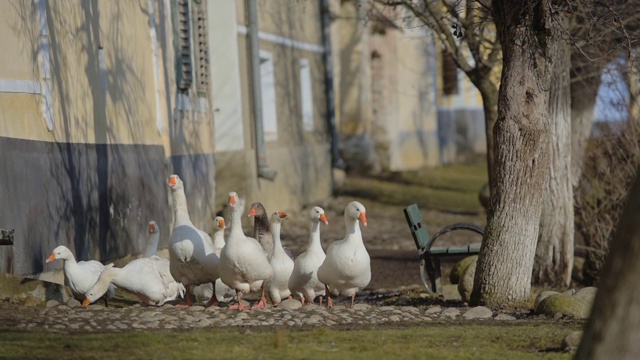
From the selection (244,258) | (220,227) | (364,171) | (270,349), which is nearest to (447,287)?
(220,227)

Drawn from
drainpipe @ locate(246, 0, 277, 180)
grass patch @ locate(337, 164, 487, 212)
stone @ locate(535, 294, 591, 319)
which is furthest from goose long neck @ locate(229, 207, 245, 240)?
grass patch @ locate(337, 164, 487, 212)

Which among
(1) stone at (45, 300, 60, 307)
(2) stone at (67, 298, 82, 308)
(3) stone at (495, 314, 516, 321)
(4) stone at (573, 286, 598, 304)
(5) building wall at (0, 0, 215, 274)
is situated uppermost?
(5) building wall at (0, 0, 215, 274)

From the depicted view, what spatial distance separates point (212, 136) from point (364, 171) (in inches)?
493

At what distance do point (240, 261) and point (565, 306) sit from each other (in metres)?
2.73

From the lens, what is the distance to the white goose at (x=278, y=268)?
12.0 meters

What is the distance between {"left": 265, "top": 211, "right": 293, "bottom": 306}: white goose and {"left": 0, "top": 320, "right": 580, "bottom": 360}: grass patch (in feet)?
8.68

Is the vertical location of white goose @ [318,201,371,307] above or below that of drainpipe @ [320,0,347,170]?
below

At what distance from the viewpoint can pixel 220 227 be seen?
42.2 ft

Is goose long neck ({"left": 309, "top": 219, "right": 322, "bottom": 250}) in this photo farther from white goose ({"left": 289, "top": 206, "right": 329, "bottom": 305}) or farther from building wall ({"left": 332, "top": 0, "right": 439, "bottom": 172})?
building wall ({"left": 332, "top": 0, "right": 439, "bottom": 172})

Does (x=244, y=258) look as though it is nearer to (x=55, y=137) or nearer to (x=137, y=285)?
(x=137, y=285)

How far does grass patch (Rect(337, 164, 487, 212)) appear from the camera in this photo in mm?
27734

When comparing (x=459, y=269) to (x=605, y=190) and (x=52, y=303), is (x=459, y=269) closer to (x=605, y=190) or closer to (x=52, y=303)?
(x=605, y=190)

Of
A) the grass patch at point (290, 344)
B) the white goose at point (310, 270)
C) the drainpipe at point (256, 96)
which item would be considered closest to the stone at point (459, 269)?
the white goose at point (310, 270)

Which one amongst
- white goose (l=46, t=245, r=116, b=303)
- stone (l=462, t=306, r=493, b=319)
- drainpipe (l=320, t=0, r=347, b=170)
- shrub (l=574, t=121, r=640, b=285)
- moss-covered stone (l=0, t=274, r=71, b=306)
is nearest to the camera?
moss-covered stone (l=0, t=274, r=71, b=306)
